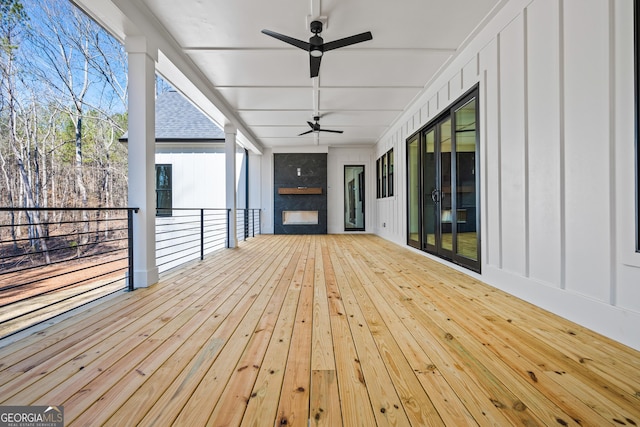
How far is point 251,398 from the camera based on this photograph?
1.04 meters

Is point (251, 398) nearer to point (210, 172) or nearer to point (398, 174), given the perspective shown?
point (398, 174)

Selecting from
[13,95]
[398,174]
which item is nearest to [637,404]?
[398,174]

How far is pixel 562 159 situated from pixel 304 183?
665cm

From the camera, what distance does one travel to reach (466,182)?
316cm

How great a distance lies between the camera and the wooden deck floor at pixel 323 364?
97 cm

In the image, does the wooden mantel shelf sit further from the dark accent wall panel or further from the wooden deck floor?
the wooden deck floor

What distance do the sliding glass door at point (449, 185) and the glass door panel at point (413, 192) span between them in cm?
2

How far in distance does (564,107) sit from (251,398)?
2.41m

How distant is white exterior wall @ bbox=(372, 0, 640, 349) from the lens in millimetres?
1491

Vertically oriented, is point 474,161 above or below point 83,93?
below

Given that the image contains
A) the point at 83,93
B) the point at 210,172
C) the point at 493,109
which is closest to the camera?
the point at 493,109

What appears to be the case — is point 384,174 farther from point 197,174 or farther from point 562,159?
point 562,159

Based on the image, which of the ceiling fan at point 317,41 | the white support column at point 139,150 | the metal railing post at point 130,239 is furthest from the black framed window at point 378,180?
the metal railing post at point 130,239

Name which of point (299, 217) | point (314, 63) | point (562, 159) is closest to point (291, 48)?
point (314, 63)
